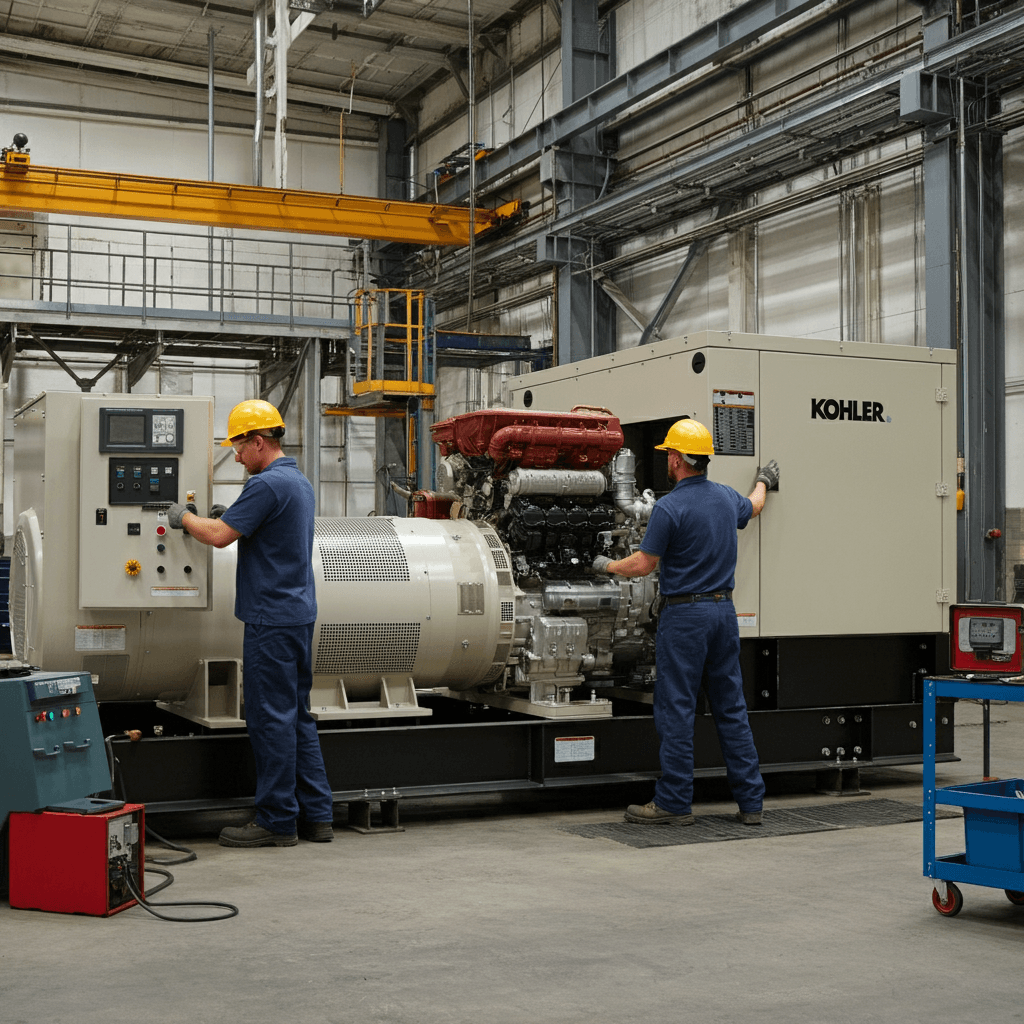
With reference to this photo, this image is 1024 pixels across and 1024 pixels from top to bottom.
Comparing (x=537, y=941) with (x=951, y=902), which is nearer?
(x=537, y=941)

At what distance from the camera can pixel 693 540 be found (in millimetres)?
5914

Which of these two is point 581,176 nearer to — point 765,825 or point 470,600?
point 470,600

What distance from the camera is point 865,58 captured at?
12008mm

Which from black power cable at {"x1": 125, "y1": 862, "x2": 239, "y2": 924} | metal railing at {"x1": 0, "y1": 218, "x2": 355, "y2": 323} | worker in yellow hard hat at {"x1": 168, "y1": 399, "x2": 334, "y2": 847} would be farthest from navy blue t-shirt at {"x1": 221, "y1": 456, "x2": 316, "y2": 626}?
metal railing at {"x1": 0, "y1": 218, "x2": 355, "y2": 323}

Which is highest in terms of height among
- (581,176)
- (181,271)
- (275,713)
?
(581,176)

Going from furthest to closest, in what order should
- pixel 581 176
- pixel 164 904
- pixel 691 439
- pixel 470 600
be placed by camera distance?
pixel 581 176, pixel 470 600, pixel 691 439, pixel 164 904

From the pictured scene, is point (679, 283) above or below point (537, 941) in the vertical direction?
above

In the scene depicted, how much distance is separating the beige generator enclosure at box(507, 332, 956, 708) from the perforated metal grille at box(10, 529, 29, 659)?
320 cm

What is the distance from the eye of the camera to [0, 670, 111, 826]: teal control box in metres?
4.48

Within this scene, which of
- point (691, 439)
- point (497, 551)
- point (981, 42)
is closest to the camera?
point (691, 439)

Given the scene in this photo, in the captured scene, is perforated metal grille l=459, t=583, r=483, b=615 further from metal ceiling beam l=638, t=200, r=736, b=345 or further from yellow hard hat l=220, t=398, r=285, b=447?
metal ceiling beam l=638, t=200, r=736, b=345

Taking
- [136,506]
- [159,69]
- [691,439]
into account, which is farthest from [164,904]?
[159,69]

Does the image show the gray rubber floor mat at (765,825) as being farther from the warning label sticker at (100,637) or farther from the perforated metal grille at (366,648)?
the warning label sticker at (100,637)

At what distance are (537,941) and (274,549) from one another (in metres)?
2.16
